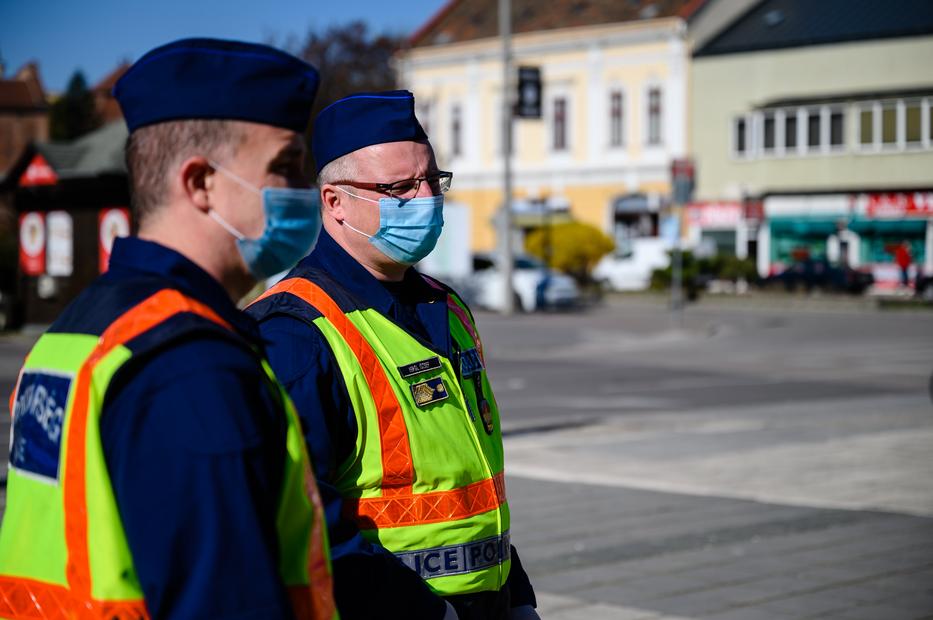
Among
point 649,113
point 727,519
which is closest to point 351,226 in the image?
point 727,519

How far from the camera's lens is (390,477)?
2.81 m

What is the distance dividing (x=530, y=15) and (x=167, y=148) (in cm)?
6066

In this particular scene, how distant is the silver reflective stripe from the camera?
9.29 feet

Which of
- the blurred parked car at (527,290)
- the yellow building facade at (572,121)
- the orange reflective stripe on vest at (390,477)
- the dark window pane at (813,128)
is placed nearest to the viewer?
the orange reflective stripe on vest at (390,477)

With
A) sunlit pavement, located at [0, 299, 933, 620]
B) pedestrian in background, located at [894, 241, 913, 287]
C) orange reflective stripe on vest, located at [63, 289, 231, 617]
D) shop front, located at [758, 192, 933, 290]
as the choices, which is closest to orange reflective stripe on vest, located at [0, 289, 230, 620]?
orange reflective stripe on vest, located at [63, 289, 231, 617]

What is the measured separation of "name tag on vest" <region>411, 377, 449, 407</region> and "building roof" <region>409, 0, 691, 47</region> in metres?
55.0

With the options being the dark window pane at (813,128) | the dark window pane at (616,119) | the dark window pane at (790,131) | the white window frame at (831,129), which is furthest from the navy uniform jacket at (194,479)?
the dark window pane at (616,119)

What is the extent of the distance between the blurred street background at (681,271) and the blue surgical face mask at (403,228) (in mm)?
1131

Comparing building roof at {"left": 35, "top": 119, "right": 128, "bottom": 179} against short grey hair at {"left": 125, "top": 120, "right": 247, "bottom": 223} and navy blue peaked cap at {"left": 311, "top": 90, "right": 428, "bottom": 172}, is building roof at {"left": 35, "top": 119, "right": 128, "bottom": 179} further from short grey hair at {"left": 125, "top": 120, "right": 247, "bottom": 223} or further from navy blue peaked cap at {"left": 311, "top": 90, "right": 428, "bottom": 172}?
short grey hair at {"left": 125, "top": 120, "right": 247, "bottom": 223}

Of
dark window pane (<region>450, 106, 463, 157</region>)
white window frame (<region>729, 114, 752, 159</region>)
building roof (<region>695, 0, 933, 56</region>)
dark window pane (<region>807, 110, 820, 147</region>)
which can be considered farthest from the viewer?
dark window pane (<region>450, 106, 463, 157</region>)

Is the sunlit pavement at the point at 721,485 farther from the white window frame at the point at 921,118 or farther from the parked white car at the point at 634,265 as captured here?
the white window frame at the point at 921,118

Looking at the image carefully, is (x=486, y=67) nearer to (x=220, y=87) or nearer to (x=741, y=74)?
(x=741, y=74)

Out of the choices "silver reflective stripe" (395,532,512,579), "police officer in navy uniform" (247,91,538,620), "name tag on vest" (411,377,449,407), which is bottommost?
"silver reflective stripe" (395,532,512,579)

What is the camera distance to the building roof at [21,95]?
10938 centimetres
